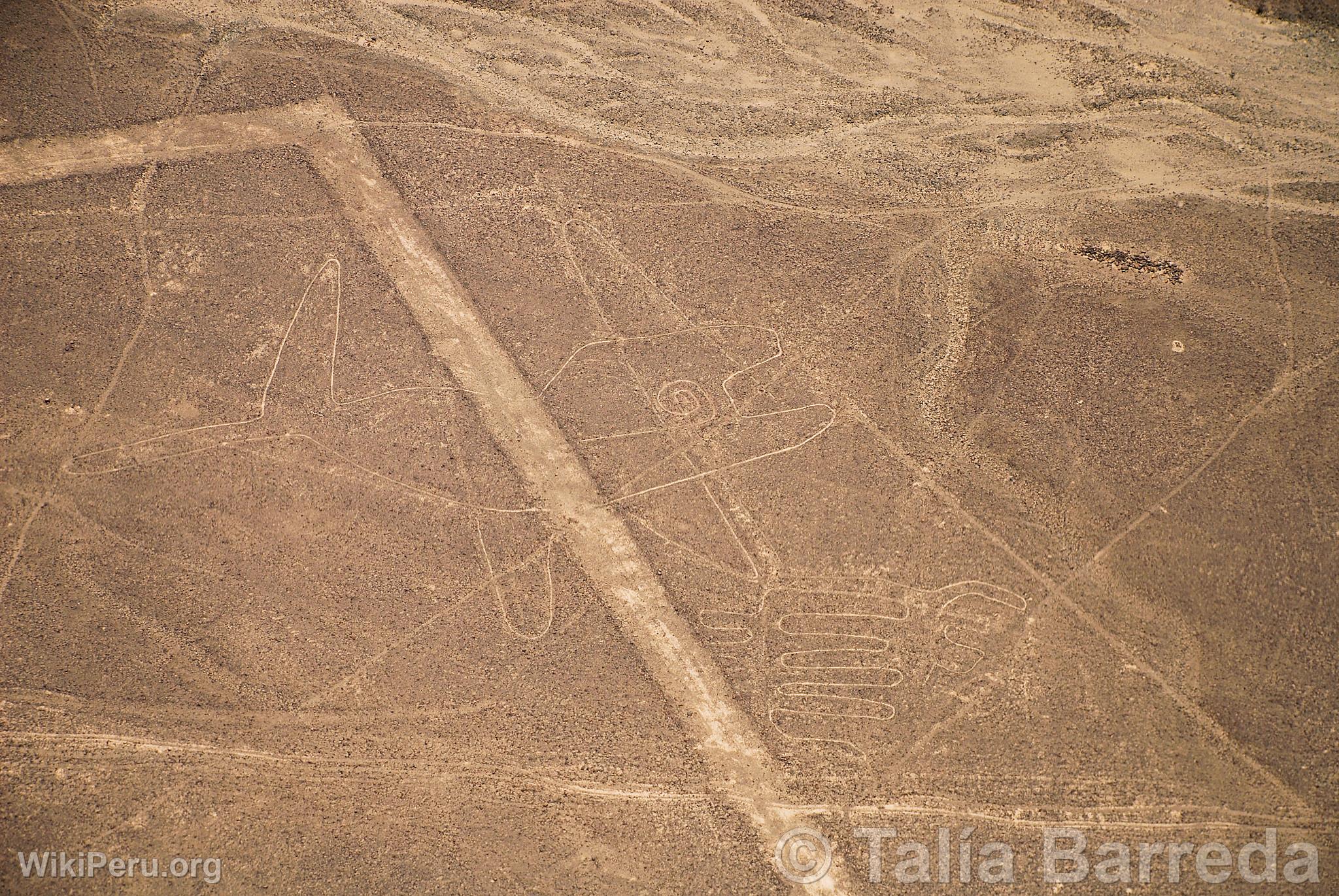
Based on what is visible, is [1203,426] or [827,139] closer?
[1203,426]

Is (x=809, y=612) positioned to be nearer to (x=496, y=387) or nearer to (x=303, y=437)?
(x=496, y=387)

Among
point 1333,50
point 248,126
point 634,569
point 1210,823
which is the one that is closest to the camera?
point 1210,823

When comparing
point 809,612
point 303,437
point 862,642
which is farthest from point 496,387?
point 862,642

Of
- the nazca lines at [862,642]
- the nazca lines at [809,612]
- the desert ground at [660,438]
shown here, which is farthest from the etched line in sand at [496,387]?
the nazca lines at [862,642]

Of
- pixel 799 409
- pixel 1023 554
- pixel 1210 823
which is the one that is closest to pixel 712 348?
pixel 799 409

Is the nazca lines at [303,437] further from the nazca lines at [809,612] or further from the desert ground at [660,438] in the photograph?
the nazca lines at [809,612]

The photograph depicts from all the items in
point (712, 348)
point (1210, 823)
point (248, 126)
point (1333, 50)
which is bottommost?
point (1210, 823)

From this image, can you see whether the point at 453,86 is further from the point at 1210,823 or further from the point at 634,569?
the point at 1210,823
